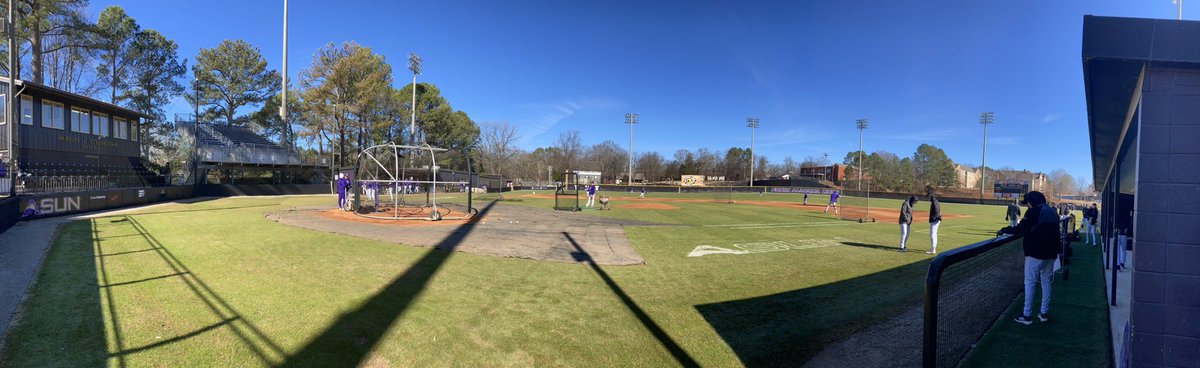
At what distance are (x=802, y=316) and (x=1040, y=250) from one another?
3.29 m

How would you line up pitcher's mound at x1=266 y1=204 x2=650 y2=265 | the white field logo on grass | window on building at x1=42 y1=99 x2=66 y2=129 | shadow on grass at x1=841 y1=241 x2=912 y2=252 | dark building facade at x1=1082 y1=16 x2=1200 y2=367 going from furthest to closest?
1. window on building at x1=42 y1=99 x2=66 y2=129
2. shadow on grass at x1=841 y1=241 x2=912 y2=252
3. the white field logo on grass
4. pitcher's mound at x1=266 y1=204 x2=650 y2=265
5. dark building facade at x1=1082 y1=16 x2=1200 y2=367

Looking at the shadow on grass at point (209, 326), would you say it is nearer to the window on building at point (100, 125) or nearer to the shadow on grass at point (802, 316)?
the shadow on grass at point (802, 316)

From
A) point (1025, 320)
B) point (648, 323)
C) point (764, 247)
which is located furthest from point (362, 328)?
point (764, 247)

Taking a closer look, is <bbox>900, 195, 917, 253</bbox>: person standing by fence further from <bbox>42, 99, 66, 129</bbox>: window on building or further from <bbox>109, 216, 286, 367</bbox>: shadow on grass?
<bbox>42, 99, 66, 129</bbox>: window on building

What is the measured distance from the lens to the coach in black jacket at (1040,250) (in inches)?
222

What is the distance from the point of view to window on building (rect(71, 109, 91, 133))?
23.3m

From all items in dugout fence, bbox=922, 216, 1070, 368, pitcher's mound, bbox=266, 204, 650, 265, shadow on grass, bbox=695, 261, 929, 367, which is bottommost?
shadow on grass, bbox=695, 261, 929, 367

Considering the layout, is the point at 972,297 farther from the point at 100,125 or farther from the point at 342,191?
the point at 100,125

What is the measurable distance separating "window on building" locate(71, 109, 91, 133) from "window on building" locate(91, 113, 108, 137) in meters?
0.32

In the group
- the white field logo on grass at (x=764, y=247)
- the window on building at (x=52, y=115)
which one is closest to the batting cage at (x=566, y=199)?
the white field logo on grass at (x=764, y=247)

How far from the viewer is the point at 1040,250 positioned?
570cm

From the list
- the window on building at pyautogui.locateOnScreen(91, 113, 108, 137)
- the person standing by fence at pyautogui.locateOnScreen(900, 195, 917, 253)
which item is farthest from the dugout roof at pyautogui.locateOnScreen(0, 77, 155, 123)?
the person standing by fence at pyautogui.locateOnScreen(900, 195, 917, 253)

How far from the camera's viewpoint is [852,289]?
24.2 ft

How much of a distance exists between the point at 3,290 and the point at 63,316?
7.22ft
